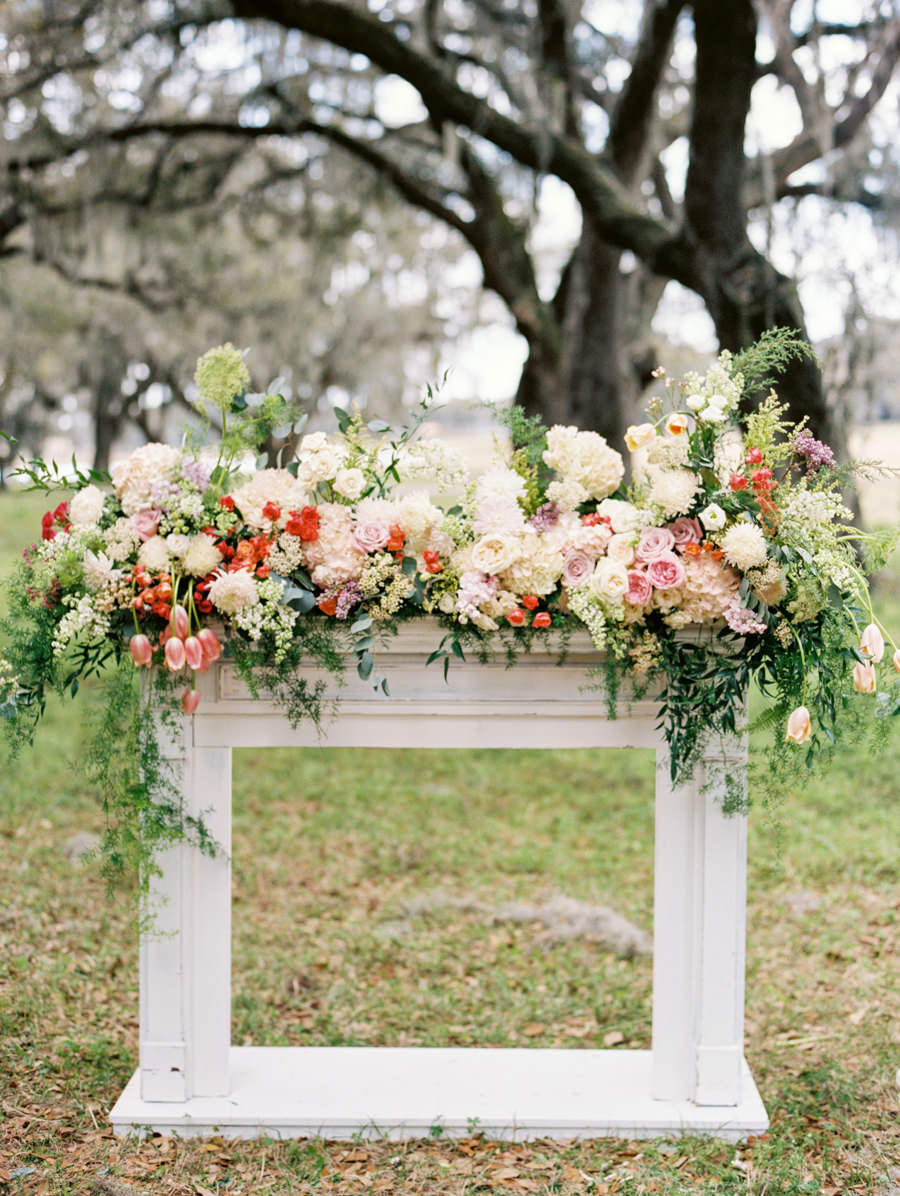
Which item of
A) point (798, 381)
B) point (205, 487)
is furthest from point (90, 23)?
point (205, 487)

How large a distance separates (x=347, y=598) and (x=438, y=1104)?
1522 millimetres

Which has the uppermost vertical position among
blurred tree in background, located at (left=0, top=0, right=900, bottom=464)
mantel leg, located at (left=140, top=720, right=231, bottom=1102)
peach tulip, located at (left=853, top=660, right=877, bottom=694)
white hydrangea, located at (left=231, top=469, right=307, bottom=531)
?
blurred tree in background, located at (left=0, top=0, right=900, bottom=464)

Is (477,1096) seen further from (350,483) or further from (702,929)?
(350,483)

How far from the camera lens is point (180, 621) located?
2.72m

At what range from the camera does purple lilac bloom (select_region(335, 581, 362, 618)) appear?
284 centimetres

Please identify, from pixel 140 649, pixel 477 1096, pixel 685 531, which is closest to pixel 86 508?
pixel 140 649

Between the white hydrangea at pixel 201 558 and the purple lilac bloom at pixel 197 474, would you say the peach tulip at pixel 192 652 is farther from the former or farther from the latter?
the purple lilac bloom at pixel 197 474

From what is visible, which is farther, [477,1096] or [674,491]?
[477,1096]

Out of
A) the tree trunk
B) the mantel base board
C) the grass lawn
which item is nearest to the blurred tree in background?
the tree trunk

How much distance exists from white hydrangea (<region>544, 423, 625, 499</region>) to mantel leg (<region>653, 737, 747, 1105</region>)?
0.77m

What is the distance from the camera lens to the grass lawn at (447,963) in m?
2.99

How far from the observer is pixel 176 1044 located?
3.12 meters

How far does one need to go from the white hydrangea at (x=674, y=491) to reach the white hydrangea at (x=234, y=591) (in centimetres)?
104

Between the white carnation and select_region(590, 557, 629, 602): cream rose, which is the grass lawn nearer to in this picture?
the white carnation
